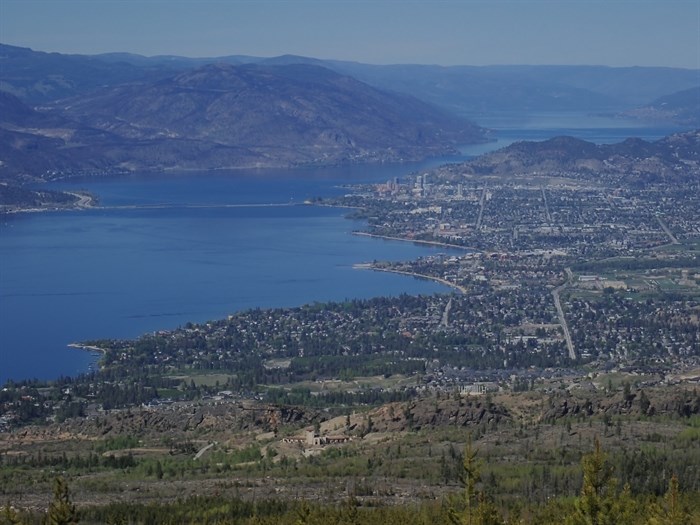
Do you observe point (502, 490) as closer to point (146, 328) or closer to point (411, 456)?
point (411, 456)

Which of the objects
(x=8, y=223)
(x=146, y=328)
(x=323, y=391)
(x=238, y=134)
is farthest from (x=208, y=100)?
(x=323, y=391)

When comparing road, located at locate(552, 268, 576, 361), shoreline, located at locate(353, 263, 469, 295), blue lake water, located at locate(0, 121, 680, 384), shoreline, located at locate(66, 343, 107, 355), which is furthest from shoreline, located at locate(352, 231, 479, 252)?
shoreline, located at locate(66, 343, 107, 355)

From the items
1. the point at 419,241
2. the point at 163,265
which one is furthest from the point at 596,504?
the point at 419,241

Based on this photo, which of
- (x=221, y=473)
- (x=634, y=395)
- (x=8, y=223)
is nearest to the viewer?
(x=221, y=473)

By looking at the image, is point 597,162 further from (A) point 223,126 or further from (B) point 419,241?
(A) point 223,126

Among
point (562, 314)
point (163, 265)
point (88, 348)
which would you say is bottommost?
point (163, 265)

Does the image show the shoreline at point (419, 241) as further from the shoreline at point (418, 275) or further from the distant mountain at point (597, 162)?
the distant mountain at point (597, 162)

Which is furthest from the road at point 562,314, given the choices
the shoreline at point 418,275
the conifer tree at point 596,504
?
the conifer tree at point 596,504

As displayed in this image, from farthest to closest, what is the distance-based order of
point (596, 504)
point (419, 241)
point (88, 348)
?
point (419, 241) < point (88, 348) < point (596, 504)
